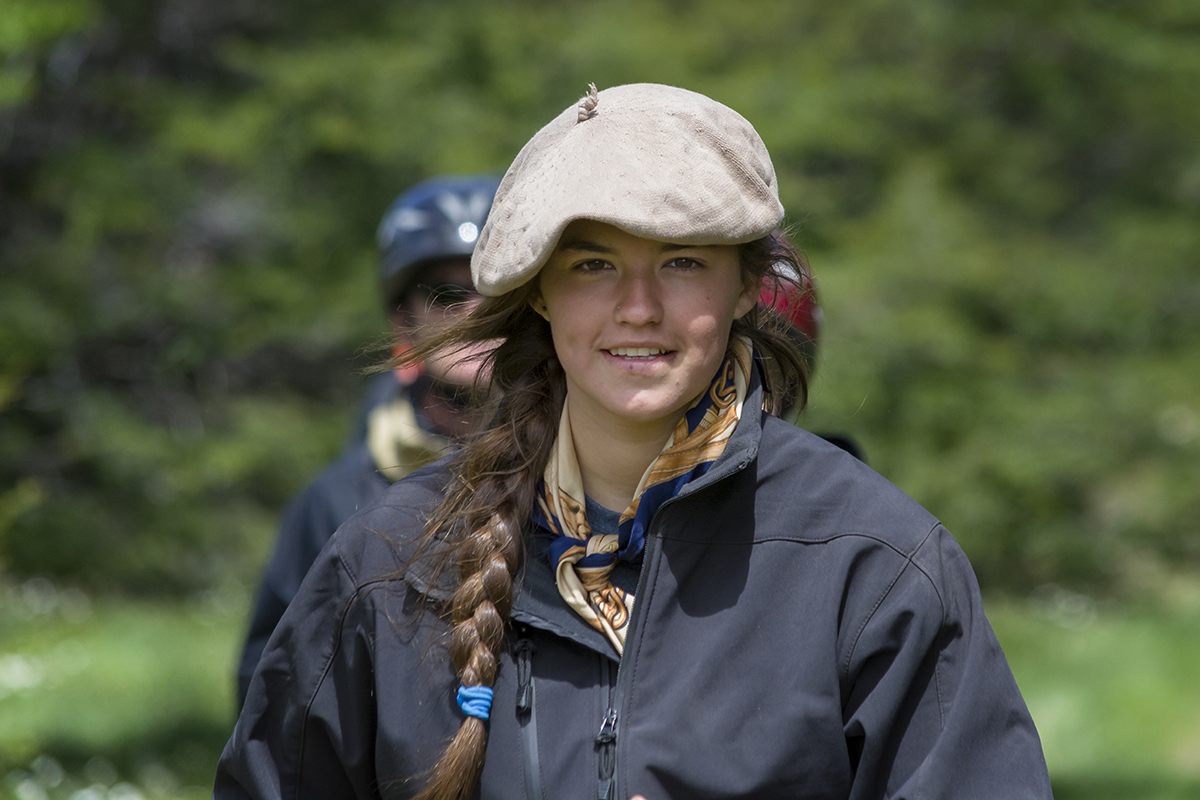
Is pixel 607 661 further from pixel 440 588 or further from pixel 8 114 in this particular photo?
pixel 8 114

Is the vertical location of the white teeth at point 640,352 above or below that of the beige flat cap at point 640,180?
below

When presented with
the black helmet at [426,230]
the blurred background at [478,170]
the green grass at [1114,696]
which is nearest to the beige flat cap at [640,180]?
the black helmet at [426,230]

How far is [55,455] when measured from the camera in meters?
9.71

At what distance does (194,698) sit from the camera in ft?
23.7

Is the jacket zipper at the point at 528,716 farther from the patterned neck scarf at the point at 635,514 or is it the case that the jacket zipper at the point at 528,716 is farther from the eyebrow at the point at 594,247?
the eyebrow at the point at 594,247

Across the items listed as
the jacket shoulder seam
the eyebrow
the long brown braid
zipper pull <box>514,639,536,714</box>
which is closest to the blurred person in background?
the long brown braid

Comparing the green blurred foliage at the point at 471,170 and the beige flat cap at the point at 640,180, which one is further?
the green blurred foliage at the point at 471,170

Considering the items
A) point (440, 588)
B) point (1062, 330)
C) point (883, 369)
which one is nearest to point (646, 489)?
point (440, 588)

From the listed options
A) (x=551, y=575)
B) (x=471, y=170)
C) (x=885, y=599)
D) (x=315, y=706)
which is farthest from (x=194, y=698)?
(x=885, y=599)

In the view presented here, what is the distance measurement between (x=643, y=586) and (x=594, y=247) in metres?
0.52

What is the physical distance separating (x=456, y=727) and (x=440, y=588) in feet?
0.73

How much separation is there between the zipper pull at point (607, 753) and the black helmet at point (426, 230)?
2428 mm

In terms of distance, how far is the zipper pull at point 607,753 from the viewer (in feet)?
5.72

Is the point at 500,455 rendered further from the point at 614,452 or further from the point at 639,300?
the point at 639,300
